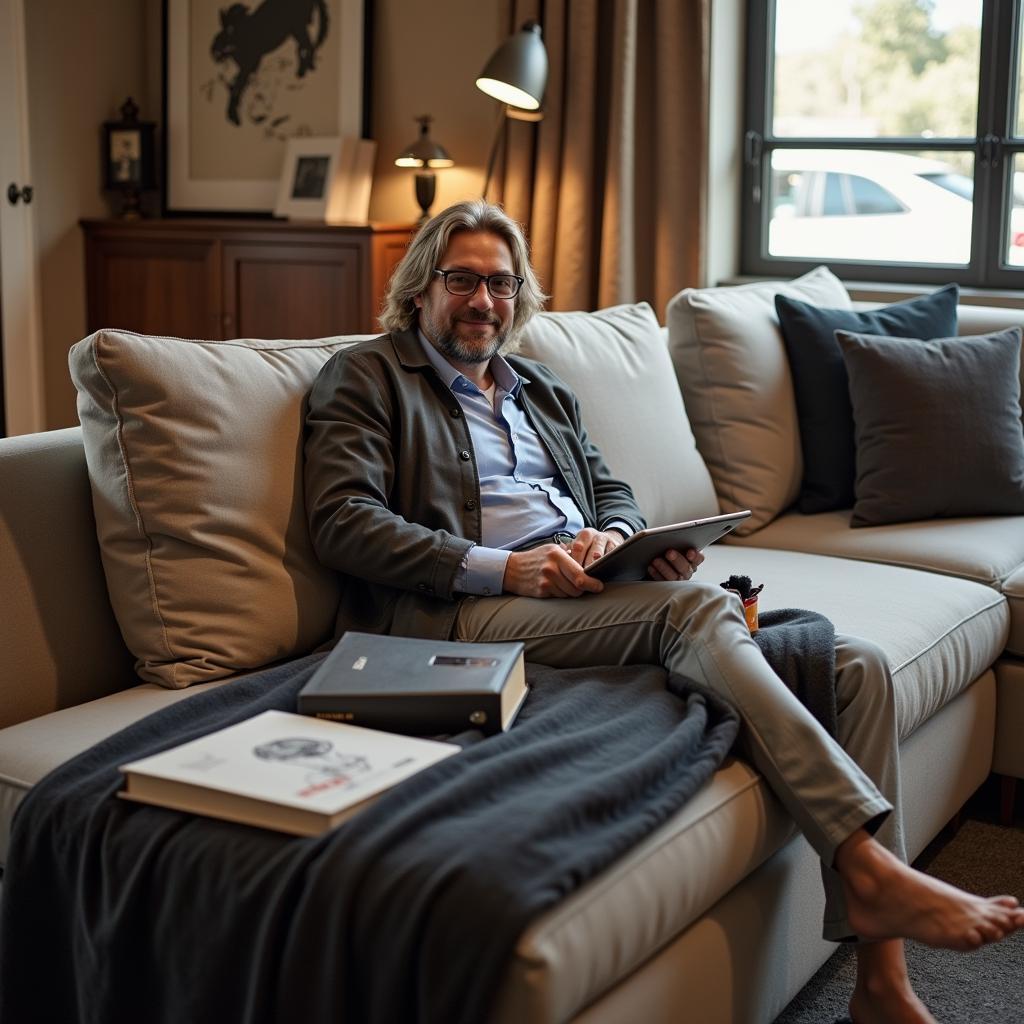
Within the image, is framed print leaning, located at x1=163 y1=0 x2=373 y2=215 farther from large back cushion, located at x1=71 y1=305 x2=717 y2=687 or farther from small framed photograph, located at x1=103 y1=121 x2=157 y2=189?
large back cushion, located at x1=71 y1=305 x2=717 y2=687

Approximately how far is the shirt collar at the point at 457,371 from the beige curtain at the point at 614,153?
5.98ft

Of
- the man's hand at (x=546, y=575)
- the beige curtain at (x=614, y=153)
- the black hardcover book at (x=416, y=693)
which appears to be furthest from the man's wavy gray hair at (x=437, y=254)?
the beige curtain at (x=614, y=153)

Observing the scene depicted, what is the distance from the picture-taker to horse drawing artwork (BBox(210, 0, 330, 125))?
15.7ft

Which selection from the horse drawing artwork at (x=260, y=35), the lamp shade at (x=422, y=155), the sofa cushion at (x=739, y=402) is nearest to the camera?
the sofa cushion at (x=739, y=402)

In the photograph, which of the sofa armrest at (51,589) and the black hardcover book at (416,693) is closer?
the black hardcover book at (416,693)

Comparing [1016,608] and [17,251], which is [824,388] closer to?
[1016,608]

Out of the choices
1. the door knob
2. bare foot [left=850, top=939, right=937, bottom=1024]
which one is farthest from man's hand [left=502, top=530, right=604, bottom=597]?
the door knob

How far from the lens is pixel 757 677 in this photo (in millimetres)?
1782

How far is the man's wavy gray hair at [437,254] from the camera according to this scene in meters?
2.35

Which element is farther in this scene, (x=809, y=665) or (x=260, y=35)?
(x=260, y=35)

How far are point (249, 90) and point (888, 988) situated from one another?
13.4 feet

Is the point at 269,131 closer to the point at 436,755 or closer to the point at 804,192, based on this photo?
the point at 804,192

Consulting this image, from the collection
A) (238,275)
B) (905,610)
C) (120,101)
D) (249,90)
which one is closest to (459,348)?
(905,610)

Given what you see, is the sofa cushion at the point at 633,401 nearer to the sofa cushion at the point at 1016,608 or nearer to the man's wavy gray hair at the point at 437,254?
the man's wavy gray hair at the point at 437,254
